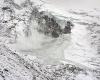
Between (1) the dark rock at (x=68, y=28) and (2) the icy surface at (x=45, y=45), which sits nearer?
(2) the icy surface at (x=45, y=45)

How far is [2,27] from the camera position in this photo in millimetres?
3736

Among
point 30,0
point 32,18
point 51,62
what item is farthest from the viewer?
Answer: point 30,0

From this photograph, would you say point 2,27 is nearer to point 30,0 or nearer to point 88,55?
point 30,0

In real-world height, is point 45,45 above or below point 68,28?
below

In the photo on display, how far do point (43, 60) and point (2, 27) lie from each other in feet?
3.75

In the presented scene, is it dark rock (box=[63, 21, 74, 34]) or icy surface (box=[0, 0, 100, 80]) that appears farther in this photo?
dark rock (box=[63, 21, 74, 34])

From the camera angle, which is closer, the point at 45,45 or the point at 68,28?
the point at 45,45

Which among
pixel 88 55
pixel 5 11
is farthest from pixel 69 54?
pixel 5 11

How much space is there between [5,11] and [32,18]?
0.62m

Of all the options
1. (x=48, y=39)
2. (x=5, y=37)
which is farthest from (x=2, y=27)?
(x=48, y=39)

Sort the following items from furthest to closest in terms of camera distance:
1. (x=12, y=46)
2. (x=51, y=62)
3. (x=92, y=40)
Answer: (x=92, y=40), (x=12, y=46), (x=51, y=62)

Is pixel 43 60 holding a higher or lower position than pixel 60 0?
lower

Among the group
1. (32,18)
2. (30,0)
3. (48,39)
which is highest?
(30,0)

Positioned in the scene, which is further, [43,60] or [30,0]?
[30,0]
